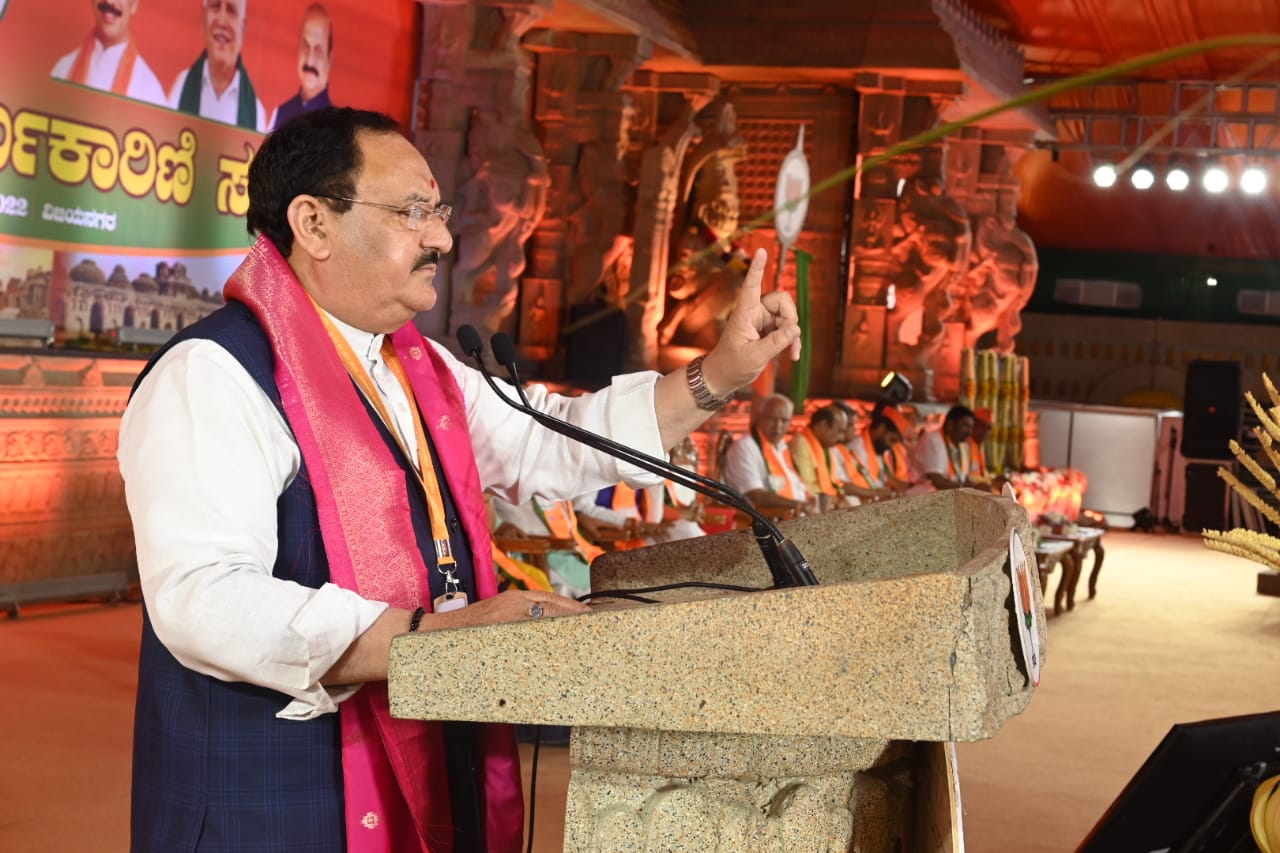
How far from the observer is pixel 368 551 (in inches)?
62.2

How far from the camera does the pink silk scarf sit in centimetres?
155

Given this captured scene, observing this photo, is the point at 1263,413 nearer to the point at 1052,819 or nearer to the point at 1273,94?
the point at 1052,819

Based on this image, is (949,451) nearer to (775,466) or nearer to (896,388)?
(896,388)

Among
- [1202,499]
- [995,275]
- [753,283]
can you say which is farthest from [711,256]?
[753,283]

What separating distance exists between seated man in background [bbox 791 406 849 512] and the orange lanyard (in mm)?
6684

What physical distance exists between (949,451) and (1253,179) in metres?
5.25

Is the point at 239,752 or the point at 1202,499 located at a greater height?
the point at 239,752

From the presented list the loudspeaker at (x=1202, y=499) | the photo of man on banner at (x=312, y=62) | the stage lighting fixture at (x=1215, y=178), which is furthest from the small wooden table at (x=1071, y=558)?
the loudspeaker at (x=1202, y=499)

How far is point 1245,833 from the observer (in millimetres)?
1780

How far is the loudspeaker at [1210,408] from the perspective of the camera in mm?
15023

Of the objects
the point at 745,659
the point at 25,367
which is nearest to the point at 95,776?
the point at 25,367

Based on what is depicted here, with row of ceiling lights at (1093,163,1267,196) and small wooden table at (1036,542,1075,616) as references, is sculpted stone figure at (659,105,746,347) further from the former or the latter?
row of ceiling lights at (1093,163,1267,196)

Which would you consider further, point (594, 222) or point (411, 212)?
point (594, 222)

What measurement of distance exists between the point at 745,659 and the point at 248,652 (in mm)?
456
